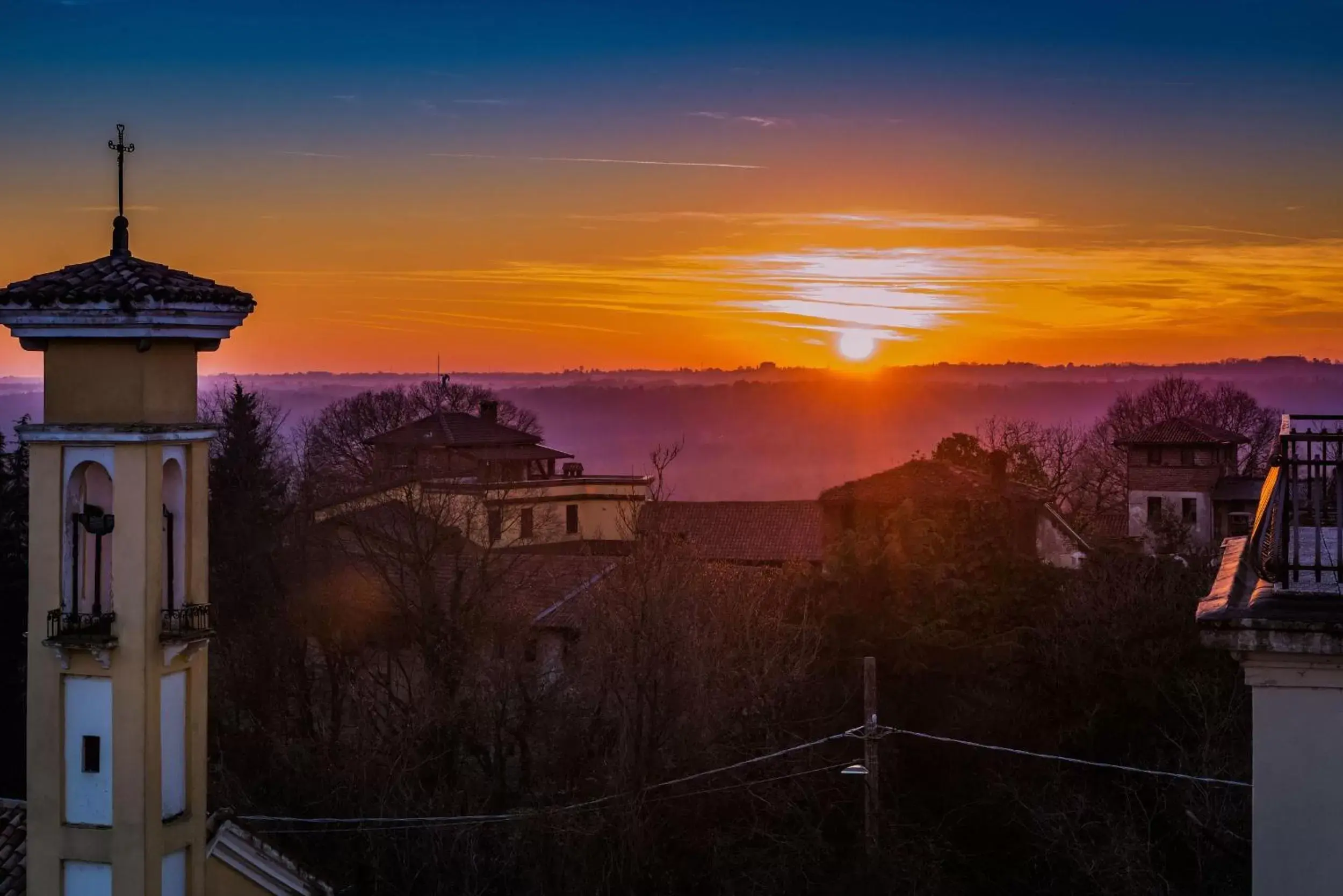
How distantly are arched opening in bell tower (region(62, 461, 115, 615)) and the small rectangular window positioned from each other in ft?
155

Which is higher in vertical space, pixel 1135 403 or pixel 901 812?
pixel 1135 403

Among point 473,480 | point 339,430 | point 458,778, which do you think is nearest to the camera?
point 458,778

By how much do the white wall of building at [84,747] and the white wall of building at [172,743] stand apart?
398mm

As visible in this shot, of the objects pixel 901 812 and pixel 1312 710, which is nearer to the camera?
pixel 1312 710

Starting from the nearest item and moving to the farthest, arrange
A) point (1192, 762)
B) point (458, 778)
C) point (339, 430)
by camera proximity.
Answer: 1. point (1192, 762)
2. point (458, 778)
3. point (339, 430)

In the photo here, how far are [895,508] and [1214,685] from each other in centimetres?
844

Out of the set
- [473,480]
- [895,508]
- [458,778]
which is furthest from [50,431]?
[473,480]

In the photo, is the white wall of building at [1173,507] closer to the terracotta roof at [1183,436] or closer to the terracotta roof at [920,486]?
the terracotta roof at [1183,436]

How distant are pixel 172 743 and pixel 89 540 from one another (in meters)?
1.82

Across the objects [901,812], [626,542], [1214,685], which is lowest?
[901,812]

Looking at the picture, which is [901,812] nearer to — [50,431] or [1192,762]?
[1192,762]

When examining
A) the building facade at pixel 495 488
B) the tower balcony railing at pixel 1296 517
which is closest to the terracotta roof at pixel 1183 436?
the building facade at pixel 495 488

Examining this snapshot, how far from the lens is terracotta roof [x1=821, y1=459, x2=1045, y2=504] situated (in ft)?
103

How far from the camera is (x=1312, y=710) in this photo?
5.66 metres
